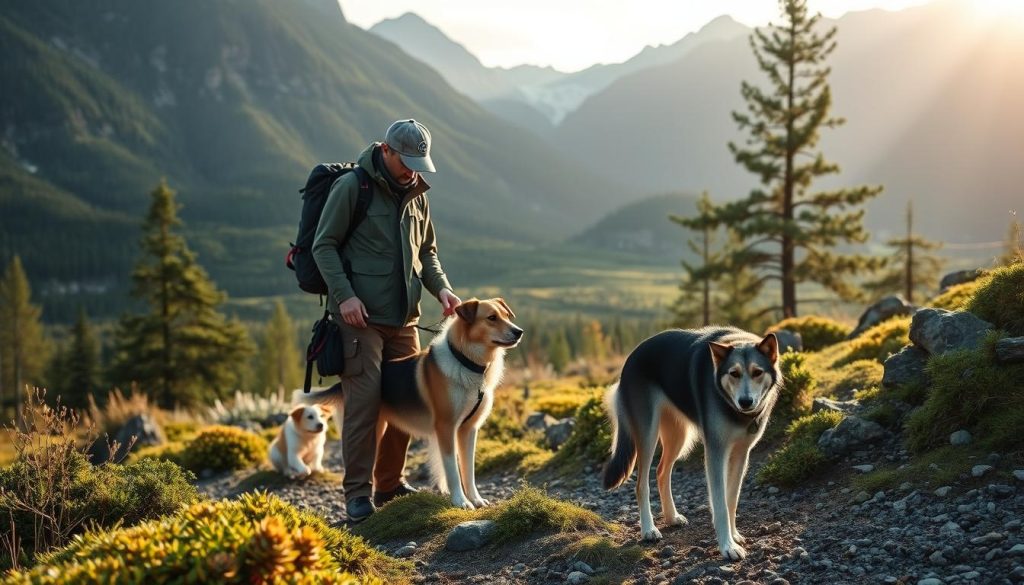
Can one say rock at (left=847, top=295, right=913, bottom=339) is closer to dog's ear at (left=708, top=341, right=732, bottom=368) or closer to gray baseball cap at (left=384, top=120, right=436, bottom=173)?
dog's ear at (left=708, top=341, right=732, bottom=368)

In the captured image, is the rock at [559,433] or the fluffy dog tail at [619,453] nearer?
the fluffy dog tail at [619,453]

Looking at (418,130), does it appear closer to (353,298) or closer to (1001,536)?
(353,298)

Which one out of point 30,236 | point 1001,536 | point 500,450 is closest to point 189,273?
point 500,450

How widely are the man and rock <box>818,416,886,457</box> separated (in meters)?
3.73

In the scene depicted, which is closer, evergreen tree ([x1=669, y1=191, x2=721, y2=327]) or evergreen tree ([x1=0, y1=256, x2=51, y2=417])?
evergreen tree ([x1=669, y1=191, x2=721, y2=327])

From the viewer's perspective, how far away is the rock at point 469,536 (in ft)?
21.0

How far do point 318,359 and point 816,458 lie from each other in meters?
4.67

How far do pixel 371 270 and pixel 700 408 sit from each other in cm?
335

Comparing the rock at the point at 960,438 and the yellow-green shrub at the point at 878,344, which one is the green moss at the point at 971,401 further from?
the yellow-green shrub at the point at 878,344

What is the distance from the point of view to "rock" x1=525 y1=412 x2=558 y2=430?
1352cm

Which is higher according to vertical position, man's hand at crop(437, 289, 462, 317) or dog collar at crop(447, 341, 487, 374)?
man's hand at crop(437, 289, 462, 317)

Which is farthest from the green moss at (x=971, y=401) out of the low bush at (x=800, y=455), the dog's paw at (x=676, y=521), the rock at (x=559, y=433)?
the rock at (x=559, y=433)

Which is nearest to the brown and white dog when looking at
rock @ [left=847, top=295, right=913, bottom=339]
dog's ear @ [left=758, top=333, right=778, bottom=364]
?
dog's ear @ [left=758, top=333, right=778, bottom=364]

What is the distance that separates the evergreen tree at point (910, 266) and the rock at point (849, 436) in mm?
25637
